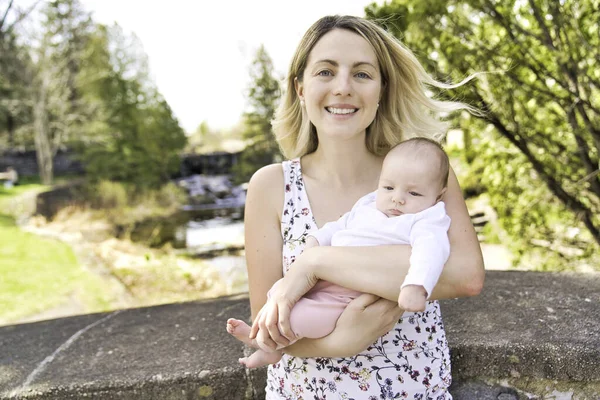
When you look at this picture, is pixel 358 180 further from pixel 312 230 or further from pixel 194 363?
pixel 194 363

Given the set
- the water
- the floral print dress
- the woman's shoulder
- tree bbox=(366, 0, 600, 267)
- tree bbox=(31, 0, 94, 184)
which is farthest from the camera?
tree bbox=(31, 0, 94, 184)

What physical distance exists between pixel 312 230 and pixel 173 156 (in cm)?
3023

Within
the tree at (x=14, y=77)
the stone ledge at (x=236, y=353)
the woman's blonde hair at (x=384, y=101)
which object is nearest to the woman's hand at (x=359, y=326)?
the stone ledge at (x=236, y=353)

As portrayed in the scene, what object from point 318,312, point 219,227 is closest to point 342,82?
point 318,312

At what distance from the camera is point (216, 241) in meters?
16.8

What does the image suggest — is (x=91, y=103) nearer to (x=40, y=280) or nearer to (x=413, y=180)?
(x=40, y=280)

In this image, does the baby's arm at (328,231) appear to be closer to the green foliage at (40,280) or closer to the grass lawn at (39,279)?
the green foliage at (40,280)

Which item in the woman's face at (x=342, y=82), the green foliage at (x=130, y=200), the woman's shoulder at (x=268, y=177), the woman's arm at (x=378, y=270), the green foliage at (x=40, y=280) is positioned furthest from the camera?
the green foliage at (x=130, y=200)

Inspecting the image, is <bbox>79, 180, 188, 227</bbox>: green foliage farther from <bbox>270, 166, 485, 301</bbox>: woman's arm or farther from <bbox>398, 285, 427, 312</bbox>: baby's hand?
<bbox>398, 285, 427, 312</bbox>: baby's hand

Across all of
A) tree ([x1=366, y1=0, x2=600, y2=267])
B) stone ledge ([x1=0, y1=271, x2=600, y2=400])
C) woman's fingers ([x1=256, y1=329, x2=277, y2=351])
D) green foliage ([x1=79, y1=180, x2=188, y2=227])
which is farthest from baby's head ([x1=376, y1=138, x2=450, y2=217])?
green foliage ([x1=79, y1=180, x2=188, y2=227])

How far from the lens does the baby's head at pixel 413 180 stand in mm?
1561

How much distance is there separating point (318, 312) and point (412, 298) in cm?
32

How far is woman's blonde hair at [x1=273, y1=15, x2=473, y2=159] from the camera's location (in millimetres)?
1763

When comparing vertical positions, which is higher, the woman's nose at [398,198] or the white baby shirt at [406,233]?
the woman's nose at [398,198]
